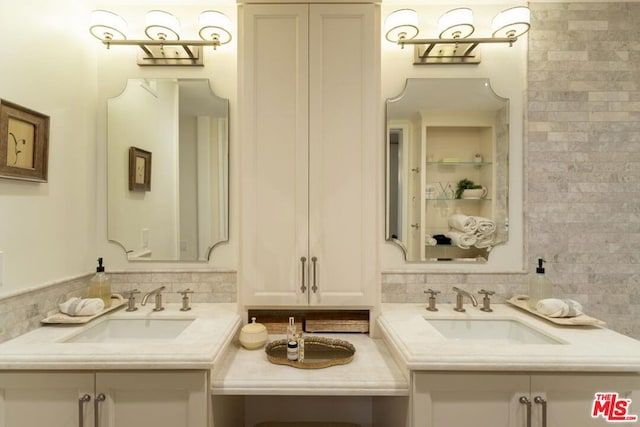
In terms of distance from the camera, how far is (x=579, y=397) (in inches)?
45.4

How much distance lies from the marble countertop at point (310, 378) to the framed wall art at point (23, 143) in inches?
45.4

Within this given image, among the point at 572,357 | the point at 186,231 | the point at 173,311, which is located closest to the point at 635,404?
the point at 572,357

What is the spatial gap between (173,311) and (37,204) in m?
0.78

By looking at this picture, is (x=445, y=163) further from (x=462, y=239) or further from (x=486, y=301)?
(x=486, y=301)

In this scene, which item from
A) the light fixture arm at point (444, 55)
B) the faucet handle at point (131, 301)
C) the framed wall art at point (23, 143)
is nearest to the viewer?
the framed wall art at point (23, 143)

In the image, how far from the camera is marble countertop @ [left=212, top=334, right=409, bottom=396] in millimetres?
1185

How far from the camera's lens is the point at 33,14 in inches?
56.2

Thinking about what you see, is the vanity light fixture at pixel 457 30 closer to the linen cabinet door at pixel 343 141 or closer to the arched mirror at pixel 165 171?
the linen cabinet door at pixel 343 141

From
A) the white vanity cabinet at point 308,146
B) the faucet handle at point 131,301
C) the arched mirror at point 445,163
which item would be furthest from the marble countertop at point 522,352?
the faucet handle at point 131,301

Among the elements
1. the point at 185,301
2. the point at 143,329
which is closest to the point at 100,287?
the point at 143,329

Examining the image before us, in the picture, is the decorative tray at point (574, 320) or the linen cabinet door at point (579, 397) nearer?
the linen cabinet door at point (579, 397)

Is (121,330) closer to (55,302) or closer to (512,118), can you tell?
(55,302)

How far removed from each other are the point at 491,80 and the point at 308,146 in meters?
1.17

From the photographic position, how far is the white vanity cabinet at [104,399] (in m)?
1.14
